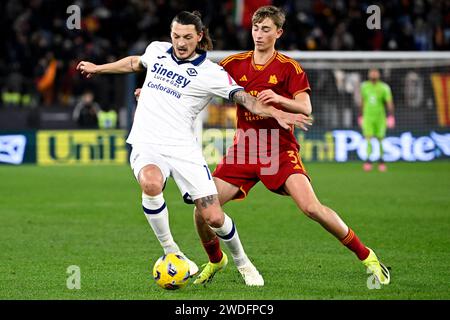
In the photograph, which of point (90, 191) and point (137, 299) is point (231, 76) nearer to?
point (137, 299)

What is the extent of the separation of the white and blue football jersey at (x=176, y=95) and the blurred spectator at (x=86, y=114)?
619 inches

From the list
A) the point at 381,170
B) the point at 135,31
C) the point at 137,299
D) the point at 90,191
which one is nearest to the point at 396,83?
the point at 381,170

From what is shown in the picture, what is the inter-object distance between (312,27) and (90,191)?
12622 millimetres

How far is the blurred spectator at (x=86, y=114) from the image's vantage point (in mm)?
23781

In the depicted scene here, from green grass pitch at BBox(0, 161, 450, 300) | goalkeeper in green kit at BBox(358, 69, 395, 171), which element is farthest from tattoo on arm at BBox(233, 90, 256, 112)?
goalkeeper in green kit at BBox(358, 69, 395, 171)

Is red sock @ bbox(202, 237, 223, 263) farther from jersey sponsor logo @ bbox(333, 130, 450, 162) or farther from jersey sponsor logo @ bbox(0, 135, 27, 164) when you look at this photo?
jersey sponsor logo @ bbox(0, 135, 27, 164)

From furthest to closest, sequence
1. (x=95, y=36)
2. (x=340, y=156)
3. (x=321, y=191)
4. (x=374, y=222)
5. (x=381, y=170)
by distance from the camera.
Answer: (x=95, y=36)
(x=340, y=156)
(x=381, y=170)
(x=321, y=191)
(x=374, y=222)

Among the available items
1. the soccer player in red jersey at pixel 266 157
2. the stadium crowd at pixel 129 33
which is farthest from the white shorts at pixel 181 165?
the stadium crowd at pixel 129 33

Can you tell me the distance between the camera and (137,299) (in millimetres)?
7395

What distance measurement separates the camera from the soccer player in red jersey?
8.23 m

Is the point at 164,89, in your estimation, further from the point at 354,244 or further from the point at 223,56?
the point at 223,56

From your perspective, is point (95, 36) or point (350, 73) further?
point (95, 36)

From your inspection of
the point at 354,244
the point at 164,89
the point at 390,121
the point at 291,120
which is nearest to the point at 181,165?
the point at 164,89

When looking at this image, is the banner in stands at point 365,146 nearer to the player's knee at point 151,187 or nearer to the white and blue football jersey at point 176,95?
the white and blue football jersey at point 176,95
